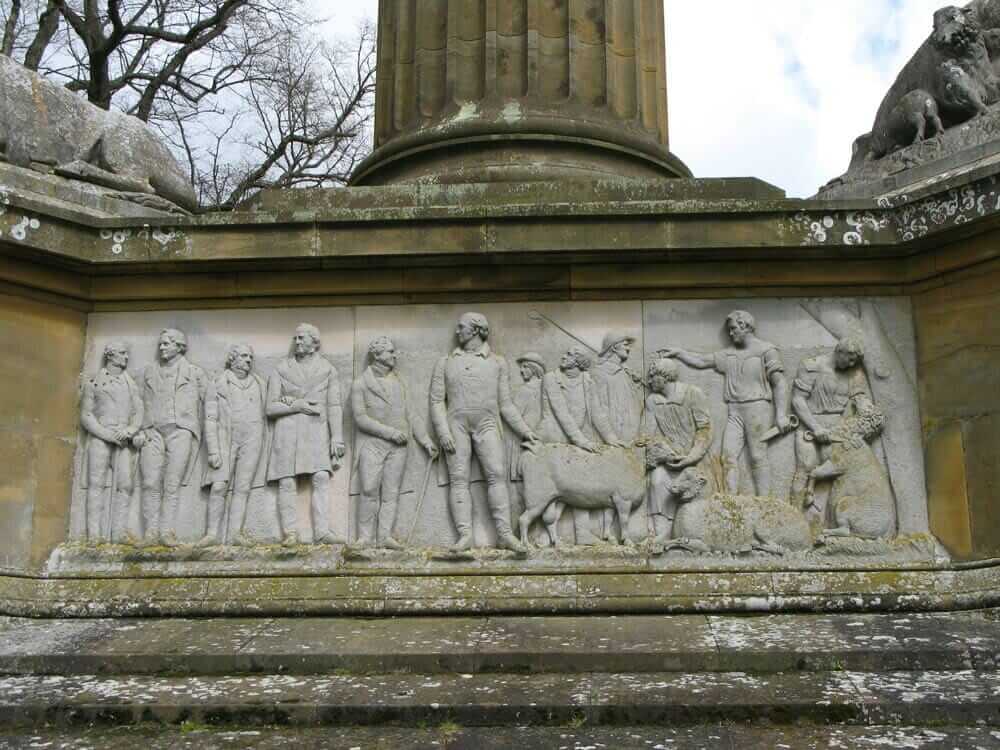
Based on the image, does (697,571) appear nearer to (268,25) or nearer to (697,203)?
(697,203)

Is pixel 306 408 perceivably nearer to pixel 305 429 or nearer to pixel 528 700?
pixel 305 429

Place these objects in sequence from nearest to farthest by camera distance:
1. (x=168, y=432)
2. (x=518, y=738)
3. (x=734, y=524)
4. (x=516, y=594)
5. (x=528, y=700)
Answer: (x=518, y=738), (x=528, y=700), (x=516, y=594), (x=734, y=524), (x=168, y=432)

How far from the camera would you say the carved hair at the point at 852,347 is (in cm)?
831

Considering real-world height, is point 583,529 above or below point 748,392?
below

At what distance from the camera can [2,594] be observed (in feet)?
26.1

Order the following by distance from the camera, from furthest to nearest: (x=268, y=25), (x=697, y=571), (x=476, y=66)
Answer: (x=268, y=25) < (x=476, y=66) < (x=697, y=571)

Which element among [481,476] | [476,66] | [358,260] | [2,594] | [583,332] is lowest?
[2,594]

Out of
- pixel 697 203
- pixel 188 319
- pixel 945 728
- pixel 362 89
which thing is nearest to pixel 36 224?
pixel 188 319

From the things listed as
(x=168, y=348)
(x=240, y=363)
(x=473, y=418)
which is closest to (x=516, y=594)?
(x=473, y=418)

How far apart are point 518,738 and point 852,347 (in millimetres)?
3956

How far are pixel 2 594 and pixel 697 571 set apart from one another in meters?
4.77

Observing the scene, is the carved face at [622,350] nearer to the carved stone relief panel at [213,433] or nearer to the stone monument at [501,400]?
the stone monument at [501,400]

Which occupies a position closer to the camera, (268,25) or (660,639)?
(660,639)

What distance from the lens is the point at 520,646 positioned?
699 cm
